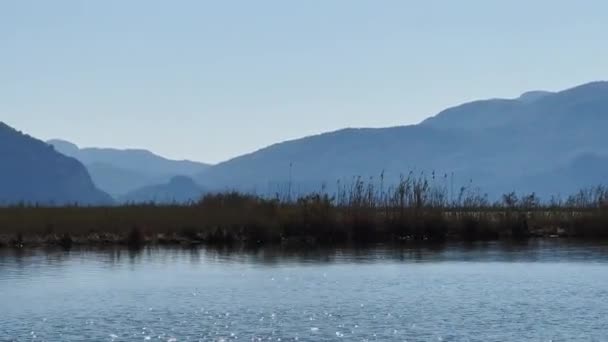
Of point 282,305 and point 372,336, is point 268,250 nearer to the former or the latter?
point 282,305

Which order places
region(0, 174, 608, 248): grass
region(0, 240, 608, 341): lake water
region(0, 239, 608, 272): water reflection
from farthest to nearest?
1. region(0, 174, 608, 248): grass
2. region(0, 239, 608, 272): water reflection
3. region(0, 240, 608, 341): lake water

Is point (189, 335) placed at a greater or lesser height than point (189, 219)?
lesser

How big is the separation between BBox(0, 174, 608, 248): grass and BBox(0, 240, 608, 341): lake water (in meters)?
4.60

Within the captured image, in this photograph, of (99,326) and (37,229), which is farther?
(37,229)

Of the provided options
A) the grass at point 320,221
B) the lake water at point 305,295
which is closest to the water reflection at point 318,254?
the lake water at point 305,295

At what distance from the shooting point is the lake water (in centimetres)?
2253

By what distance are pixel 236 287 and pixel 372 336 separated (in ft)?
29.2

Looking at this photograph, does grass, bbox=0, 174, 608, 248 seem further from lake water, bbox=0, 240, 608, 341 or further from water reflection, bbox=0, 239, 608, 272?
lake water, bbox=0, 240, 608, 341

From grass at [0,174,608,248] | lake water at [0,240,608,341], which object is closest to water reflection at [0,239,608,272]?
lake water at [0,240,608,341]

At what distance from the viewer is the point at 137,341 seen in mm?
21344

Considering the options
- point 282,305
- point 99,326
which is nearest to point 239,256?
point 282,305

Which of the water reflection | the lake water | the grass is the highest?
the grass

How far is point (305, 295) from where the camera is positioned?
93.7 feet

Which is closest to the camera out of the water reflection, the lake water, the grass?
the lake water
